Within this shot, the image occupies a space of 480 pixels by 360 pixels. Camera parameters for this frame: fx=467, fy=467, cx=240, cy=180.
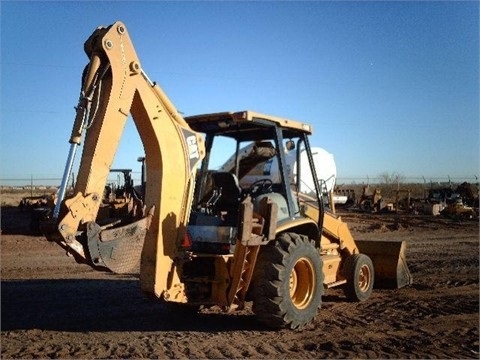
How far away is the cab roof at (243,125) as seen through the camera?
6.20m

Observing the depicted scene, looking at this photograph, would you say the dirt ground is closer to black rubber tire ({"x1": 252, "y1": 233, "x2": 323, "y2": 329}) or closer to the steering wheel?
black rubber tire ({"x1": 252, "y1": 233, "x2": 323, "y2": 329})

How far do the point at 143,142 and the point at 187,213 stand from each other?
3.43 ft

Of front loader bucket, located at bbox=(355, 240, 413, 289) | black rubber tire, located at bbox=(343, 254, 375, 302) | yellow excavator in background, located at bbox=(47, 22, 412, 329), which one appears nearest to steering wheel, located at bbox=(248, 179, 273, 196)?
yellow excavator in background, located at bbox=(47, 22, 412, 329)

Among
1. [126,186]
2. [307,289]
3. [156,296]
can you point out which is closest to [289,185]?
[307,289]

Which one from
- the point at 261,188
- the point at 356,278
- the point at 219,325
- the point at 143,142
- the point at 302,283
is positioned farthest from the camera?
the point at 356,278

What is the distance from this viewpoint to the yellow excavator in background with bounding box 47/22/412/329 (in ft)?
16.3

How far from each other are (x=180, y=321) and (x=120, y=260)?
79.1 inches

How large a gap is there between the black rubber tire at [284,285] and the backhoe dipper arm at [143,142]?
3.73ft

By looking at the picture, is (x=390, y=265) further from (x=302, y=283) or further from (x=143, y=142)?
(x=143, y=142)

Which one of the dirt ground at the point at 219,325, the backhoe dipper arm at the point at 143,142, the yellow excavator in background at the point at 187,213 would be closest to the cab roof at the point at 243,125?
the yellow excavator in background at the point at 187,213

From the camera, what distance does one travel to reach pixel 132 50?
534cm

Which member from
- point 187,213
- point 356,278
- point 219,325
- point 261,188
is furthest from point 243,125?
point 356,278

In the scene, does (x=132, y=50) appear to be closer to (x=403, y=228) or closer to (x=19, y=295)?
(x=19, y=295)

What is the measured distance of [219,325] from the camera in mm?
6426
